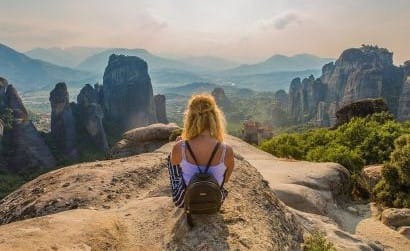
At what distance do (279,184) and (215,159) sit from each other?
8347mm

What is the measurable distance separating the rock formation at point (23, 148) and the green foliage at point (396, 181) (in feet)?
234

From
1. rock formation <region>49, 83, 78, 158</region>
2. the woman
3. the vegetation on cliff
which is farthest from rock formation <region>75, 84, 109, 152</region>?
the woman

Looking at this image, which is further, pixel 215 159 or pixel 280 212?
pixel 280 212

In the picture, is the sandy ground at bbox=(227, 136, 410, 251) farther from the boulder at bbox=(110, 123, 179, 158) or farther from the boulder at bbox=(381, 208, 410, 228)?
the boulder at bbox=(110, 123, 179, 158)

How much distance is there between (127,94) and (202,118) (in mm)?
136106

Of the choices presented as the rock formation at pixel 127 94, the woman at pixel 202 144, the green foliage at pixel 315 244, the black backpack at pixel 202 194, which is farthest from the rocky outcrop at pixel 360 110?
the rock formation at pixel 127 94

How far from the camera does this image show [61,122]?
3767 inches

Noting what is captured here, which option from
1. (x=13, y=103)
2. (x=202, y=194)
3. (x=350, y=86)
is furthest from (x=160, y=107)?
(x=202, y=194)

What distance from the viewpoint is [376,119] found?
32906 mm

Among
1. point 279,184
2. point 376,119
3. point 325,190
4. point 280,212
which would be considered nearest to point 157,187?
point 280,212

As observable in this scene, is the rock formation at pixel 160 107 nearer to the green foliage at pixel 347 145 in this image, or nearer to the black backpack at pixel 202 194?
the green foliage at pixel 347 145

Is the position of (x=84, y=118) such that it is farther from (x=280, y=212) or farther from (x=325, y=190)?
(x=280, y=212)

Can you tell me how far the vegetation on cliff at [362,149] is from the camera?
17797mm

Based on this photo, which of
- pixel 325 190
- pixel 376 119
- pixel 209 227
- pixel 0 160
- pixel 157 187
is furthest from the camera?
pixel 0 160
